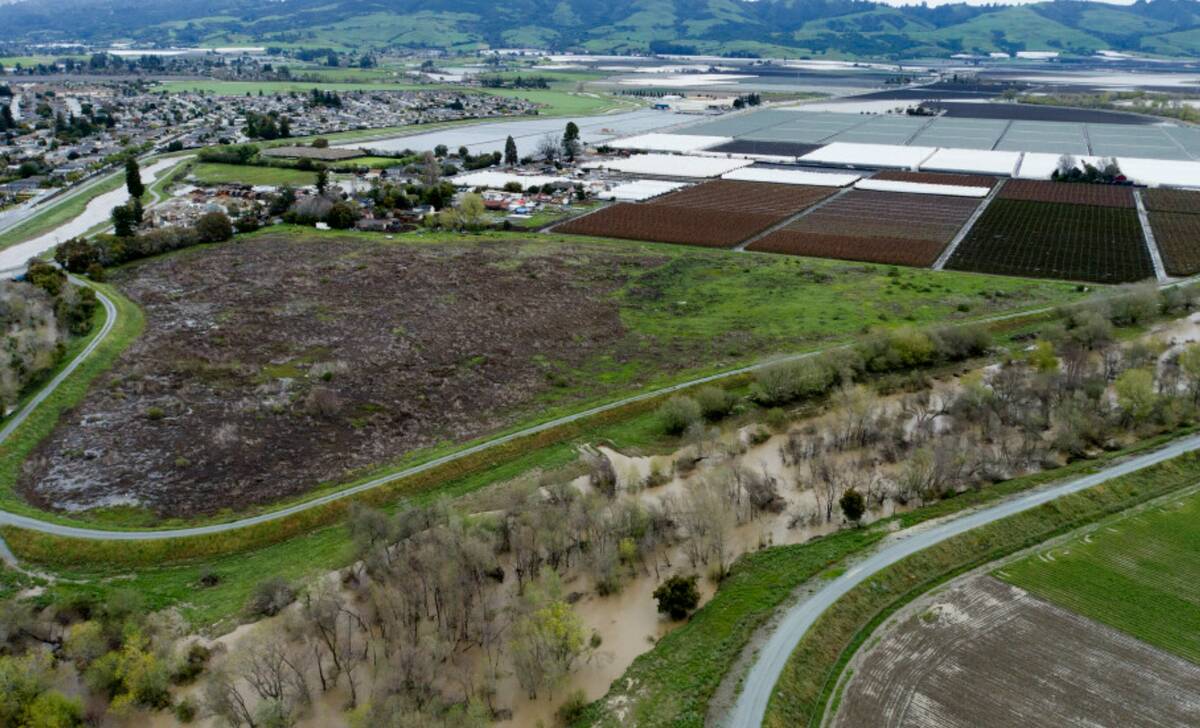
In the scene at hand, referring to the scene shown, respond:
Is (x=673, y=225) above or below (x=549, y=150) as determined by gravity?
below

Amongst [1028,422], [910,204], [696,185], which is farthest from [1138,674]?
[696,185]

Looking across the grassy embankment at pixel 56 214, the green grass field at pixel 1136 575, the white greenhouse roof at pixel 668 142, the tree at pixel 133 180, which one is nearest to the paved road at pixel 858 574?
the green grass field at pixel 1136 575

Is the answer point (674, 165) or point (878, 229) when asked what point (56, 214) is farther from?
point (878, 229)

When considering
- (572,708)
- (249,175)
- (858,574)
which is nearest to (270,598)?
(572,708)

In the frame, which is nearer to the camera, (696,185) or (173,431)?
(173,431)

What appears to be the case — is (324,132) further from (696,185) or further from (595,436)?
(595,436)

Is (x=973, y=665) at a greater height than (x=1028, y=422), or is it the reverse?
(x=1028, y=422)
